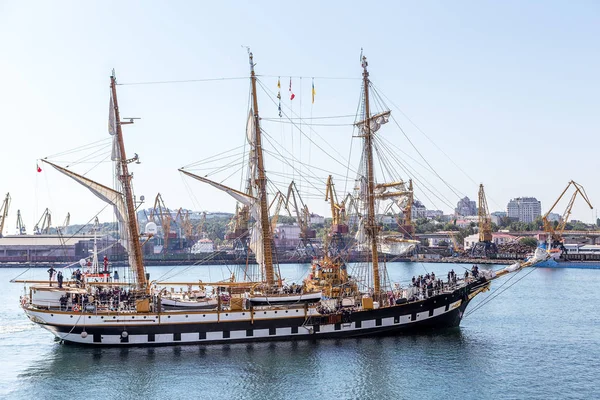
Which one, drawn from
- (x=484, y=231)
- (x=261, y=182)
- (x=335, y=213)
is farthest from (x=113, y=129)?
(x=484, y=231)

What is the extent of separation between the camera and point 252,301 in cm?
3878

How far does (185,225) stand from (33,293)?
143 meters

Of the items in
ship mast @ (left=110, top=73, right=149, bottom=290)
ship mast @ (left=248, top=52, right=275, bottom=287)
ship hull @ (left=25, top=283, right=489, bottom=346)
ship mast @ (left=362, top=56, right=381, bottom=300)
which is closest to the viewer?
ship hull @ (left=25, top=283, right=489, bottom=346)

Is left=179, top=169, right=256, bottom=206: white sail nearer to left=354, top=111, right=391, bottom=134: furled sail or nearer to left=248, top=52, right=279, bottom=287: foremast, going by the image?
left=248, top=52, right=279, bottom=287: foremast

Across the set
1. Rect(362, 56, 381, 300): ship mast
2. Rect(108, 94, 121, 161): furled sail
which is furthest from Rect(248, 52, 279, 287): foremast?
Rect(108, 94, 121, 161): furled sail

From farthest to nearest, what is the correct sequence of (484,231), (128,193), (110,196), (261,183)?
(484,231) < (261,183) < (128,193) < (110,196)

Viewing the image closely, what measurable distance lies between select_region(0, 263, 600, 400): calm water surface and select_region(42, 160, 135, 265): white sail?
7416 millimetres

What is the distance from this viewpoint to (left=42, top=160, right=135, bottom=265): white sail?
134ft

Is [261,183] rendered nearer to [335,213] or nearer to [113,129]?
[113,129]

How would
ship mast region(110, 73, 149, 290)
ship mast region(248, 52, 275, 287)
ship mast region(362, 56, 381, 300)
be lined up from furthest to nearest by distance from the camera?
ship mast region(362, 56, 381, 300)
ship mast region(248, 52, 275, 287)
ship mast region(110, 73, 149, 290)

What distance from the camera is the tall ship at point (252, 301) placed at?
38.1m

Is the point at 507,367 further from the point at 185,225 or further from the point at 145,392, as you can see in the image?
the point at 185,225

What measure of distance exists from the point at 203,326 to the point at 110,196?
10051 mm

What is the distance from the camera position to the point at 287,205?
13112 cm
